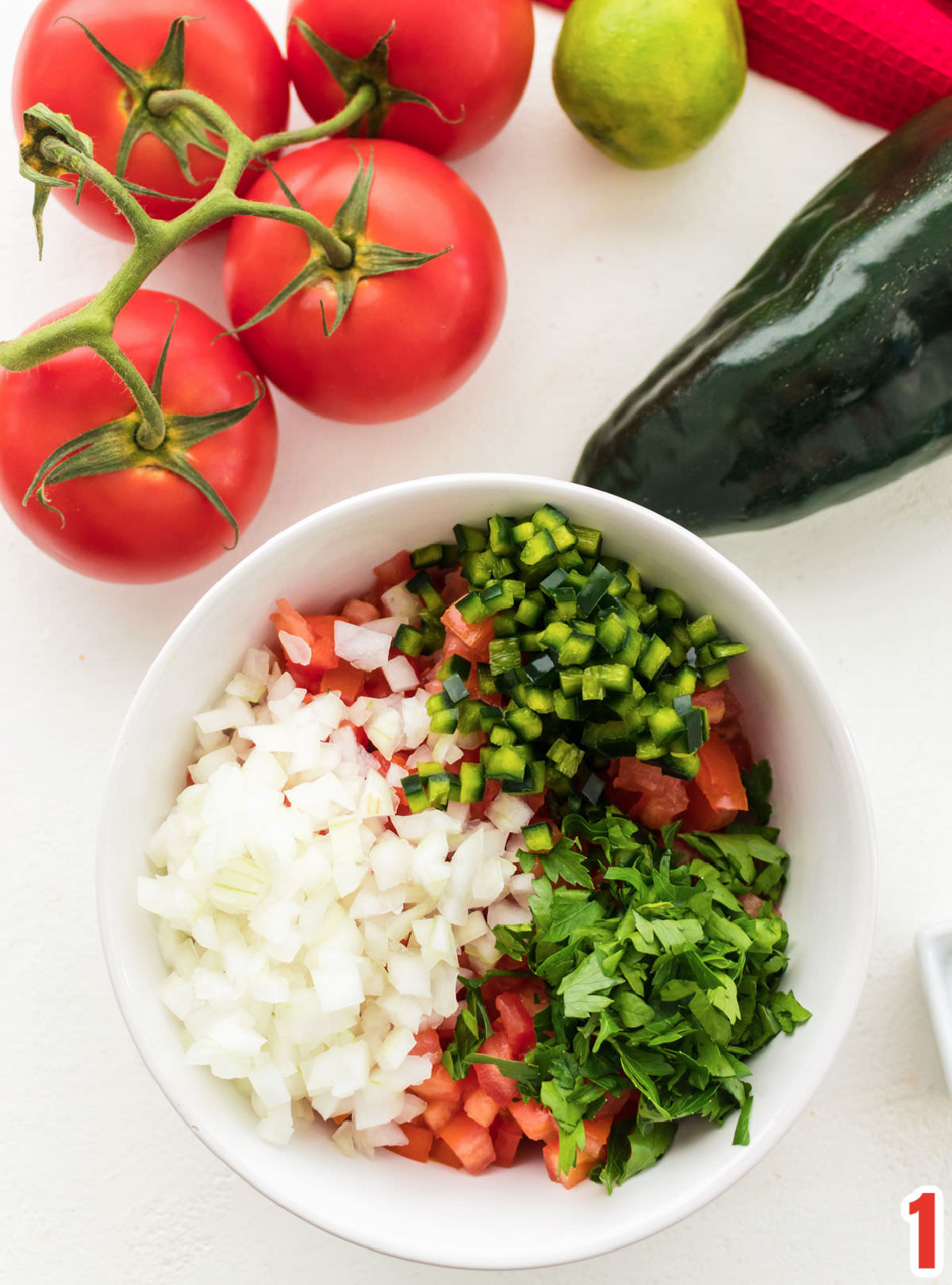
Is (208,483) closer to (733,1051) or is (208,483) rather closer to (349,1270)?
(733,1051)

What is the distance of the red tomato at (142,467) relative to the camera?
1212 millimetres

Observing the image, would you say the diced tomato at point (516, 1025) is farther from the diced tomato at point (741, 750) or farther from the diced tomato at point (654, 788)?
the diced tomato at point (741, 750)

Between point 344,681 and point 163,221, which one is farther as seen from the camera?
point 163,221

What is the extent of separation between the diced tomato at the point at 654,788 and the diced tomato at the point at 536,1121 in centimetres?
32

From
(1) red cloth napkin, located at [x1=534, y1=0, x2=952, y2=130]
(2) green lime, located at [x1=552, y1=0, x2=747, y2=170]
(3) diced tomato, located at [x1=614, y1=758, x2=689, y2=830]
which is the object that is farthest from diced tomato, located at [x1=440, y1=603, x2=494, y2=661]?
(1) red cloth napkin, located at [x1=534, y1=0, x2=952, y2=130]

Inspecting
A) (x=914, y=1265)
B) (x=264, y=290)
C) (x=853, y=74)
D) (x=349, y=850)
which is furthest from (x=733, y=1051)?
(x=853, y=74)

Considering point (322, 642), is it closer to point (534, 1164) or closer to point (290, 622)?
point (290, 622)

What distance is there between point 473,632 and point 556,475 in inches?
15.7

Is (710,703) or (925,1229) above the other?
(710,703)

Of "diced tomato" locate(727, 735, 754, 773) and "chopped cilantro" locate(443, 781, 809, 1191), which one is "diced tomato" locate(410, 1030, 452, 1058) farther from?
"diced tomato" locate(727, 735, 754, 773)

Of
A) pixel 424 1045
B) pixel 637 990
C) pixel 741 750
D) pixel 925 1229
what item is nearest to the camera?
pixel 637 990

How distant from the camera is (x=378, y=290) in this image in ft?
4.04

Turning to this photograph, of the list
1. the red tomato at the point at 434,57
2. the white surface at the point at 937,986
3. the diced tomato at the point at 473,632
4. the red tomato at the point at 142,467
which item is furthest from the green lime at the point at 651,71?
the white surface at the point at 937,986

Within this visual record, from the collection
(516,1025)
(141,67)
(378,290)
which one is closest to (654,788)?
(516,1025)
